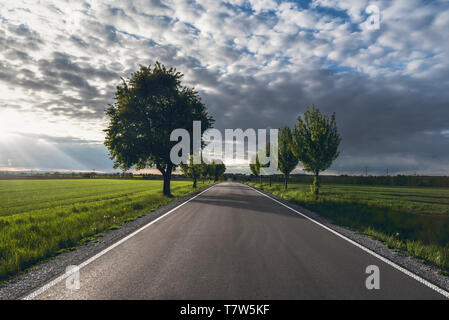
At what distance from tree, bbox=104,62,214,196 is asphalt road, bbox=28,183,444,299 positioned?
50.0 ft

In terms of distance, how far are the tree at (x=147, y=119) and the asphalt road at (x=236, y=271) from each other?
15248mm

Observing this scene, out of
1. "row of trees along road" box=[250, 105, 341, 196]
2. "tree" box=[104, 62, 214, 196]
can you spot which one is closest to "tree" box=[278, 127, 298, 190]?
"row of trees along road" box=[250, 105, 341, 196]

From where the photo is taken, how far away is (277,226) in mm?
8133

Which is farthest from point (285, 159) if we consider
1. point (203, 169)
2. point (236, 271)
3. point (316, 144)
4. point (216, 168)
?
point (216, 168)

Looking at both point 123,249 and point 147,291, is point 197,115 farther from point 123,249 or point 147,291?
point 147,291

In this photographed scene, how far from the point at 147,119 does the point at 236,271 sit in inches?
774

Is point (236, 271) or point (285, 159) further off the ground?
point (285, 159)

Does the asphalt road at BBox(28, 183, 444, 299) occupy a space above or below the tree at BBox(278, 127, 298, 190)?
below

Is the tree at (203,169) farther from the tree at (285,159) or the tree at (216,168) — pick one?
the tree at (285,159)

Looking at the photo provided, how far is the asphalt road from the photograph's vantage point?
331 centimetres

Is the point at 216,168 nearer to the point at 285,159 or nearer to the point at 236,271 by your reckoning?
the point at 285,159

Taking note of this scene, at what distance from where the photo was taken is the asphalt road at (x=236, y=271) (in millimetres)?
3314

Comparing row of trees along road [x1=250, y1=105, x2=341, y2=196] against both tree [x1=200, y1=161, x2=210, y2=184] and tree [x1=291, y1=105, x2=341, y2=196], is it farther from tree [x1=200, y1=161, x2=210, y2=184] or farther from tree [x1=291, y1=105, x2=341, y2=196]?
tree [x1=200, y1=161, x2=210, y2=184]

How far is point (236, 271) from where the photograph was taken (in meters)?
4.09
